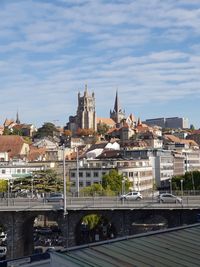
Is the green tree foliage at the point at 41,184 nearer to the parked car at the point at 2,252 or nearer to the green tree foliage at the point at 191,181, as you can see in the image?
the green tree foliage at the point at 191,181

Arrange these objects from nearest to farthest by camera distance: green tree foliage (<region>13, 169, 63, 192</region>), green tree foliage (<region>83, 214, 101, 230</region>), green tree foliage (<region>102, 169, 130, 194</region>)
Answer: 1. green tree foliage (<region>83, 214, 101, 230</region>)
2. green tree foliage (<region>102, 169, 130, 194</region>)
3. green tree foliage (<region>13, 169, 63, 192</region>)

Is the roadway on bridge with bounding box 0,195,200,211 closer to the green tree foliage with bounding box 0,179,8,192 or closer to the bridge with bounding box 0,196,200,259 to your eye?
the bridge with bounding box 0,196,200,259

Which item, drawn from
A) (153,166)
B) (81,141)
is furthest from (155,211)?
(81,141)

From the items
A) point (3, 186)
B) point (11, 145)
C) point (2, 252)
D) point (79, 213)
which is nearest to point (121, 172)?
point (3, 186)

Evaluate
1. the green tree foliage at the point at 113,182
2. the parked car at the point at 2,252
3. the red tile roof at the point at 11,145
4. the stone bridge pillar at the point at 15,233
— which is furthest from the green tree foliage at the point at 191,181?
the red tile roof at the point at 11,145

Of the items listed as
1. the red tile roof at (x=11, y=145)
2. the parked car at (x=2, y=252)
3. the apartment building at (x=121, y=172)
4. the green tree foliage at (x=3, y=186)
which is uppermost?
the red tile roof at (x=11, y=145)

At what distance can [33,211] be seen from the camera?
48.3 metres

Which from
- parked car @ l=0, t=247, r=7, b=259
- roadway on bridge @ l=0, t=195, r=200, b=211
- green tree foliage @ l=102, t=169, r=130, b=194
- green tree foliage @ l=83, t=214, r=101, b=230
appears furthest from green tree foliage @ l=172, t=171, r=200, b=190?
parked car @ l=0, t=247, r=7, b=259

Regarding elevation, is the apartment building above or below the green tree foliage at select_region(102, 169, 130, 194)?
above

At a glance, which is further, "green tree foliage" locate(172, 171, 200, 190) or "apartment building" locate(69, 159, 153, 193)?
"apartment building" locate(69, 159, 153, 193)

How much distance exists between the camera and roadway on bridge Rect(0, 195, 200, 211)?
4538 cm

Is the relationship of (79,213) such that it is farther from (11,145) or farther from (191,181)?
(11,145)

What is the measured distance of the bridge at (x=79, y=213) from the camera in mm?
45562

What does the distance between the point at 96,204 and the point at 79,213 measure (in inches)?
71.5
